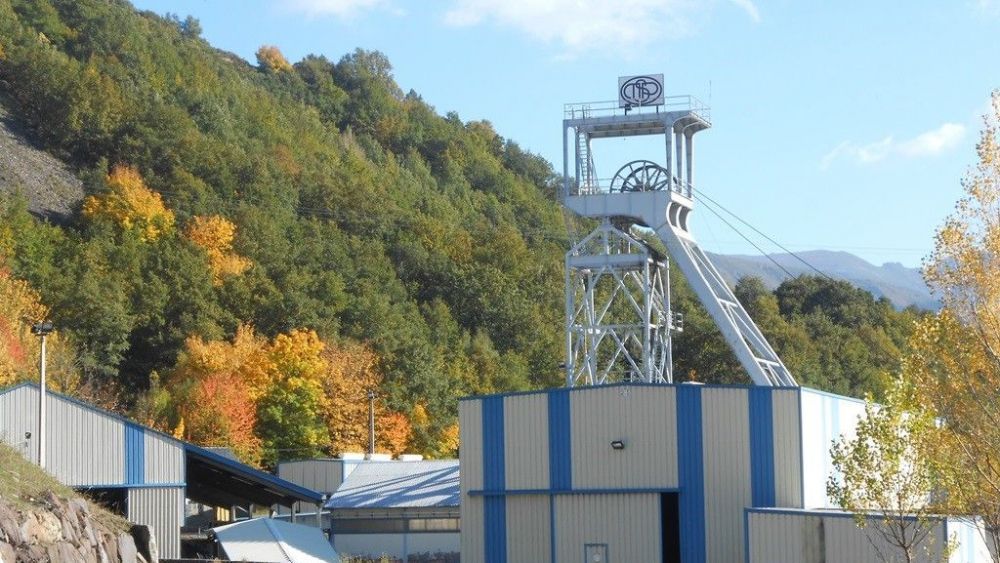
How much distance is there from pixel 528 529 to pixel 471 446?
10.2 feet

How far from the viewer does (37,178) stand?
114 meters

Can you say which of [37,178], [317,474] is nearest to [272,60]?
[37,178]

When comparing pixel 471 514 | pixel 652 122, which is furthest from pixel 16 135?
pixel 471 514

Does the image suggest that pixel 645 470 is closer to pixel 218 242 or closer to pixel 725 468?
pixel 725 468

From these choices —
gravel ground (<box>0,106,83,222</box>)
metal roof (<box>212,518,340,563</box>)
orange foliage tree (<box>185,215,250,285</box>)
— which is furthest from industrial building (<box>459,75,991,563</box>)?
gravel ground (<box>0,106,83,222</box>)

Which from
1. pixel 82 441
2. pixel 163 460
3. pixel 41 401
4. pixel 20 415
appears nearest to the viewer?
pixel 41 401

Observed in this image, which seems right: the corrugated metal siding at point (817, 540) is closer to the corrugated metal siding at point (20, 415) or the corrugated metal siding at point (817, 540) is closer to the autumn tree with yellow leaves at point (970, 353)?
the autumn tree with yellow leaves at point (970, 353)

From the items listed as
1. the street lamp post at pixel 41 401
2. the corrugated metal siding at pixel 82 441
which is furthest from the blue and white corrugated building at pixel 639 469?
the street lamp post at pixel 41 401

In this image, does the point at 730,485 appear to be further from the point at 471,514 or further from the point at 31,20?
the point at 31,20

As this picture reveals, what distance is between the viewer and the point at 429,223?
126m

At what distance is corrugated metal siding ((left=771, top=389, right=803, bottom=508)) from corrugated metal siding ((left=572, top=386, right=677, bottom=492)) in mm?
2730

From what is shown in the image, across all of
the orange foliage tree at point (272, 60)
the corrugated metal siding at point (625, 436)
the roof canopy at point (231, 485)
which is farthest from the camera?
the orange foliage tree at point (272, 60)

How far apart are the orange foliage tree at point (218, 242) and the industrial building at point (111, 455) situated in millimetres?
52785

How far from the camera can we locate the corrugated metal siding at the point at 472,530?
146 feet
